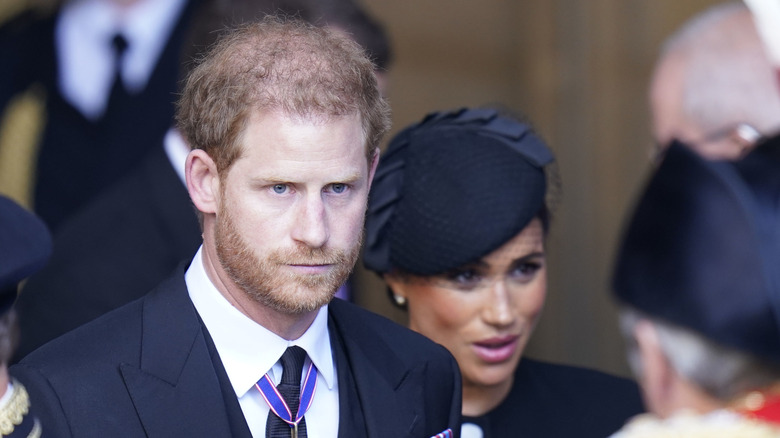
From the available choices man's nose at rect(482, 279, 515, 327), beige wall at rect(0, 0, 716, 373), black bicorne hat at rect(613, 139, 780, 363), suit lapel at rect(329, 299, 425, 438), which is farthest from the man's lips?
beige wall at rect(0, 0, 716, 373)

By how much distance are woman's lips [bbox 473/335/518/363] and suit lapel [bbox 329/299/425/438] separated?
0.39 metres

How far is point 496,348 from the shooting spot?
3.36 m

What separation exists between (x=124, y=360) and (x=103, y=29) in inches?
97.5

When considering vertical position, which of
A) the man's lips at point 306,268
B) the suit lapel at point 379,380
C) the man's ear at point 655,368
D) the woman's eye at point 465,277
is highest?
the man's ear at point 655,368

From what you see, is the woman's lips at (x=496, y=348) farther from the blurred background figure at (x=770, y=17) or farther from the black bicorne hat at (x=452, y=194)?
the blurred background figure at (x=770, y=17)

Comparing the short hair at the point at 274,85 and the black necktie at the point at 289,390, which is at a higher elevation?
the short hair at the point at 274,85

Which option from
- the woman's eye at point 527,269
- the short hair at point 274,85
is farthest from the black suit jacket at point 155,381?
the woman's eye at point 527,269

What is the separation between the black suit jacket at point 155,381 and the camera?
2406mm

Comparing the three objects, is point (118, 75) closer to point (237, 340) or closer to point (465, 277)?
point (465, 277)

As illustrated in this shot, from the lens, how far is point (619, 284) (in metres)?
2.05

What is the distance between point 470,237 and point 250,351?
0.86 metres

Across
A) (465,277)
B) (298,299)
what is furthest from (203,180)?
(465,277)

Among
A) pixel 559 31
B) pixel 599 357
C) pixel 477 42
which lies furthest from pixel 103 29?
pixel 599 357

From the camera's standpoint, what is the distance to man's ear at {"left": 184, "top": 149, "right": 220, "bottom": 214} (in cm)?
263
